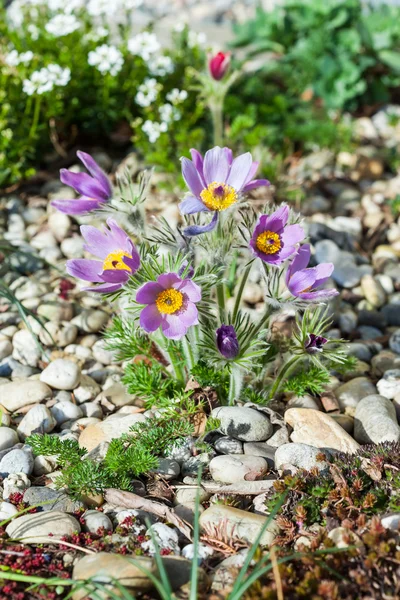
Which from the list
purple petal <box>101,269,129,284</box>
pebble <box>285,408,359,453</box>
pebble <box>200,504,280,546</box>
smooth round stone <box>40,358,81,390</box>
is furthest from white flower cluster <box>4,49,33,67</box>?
pebble <box>200,504,280,546</box>

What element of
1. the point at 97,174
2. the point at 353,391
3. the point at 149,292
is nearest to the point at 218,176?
the point at 97,174

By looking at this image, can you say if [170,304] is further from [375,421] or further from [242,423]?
[375,421]

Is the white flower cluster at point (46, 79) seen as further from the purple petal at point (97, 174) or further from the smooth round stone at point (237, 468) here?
the smooth round stone at point (237, 468)

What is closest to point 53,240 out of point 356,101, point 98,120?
point 98,120

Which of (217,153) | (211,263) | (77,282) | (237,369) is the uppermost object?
(217,153)

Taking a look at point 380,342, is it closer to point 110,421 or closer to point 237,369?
point 237,369

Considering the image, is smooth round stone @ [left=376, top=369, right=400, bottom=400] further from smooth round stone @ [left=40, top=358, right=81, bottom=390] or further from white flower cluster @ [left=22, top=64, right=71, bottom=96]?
white flower cluster @ [left=22, top=64, right=71, bottom=96]
